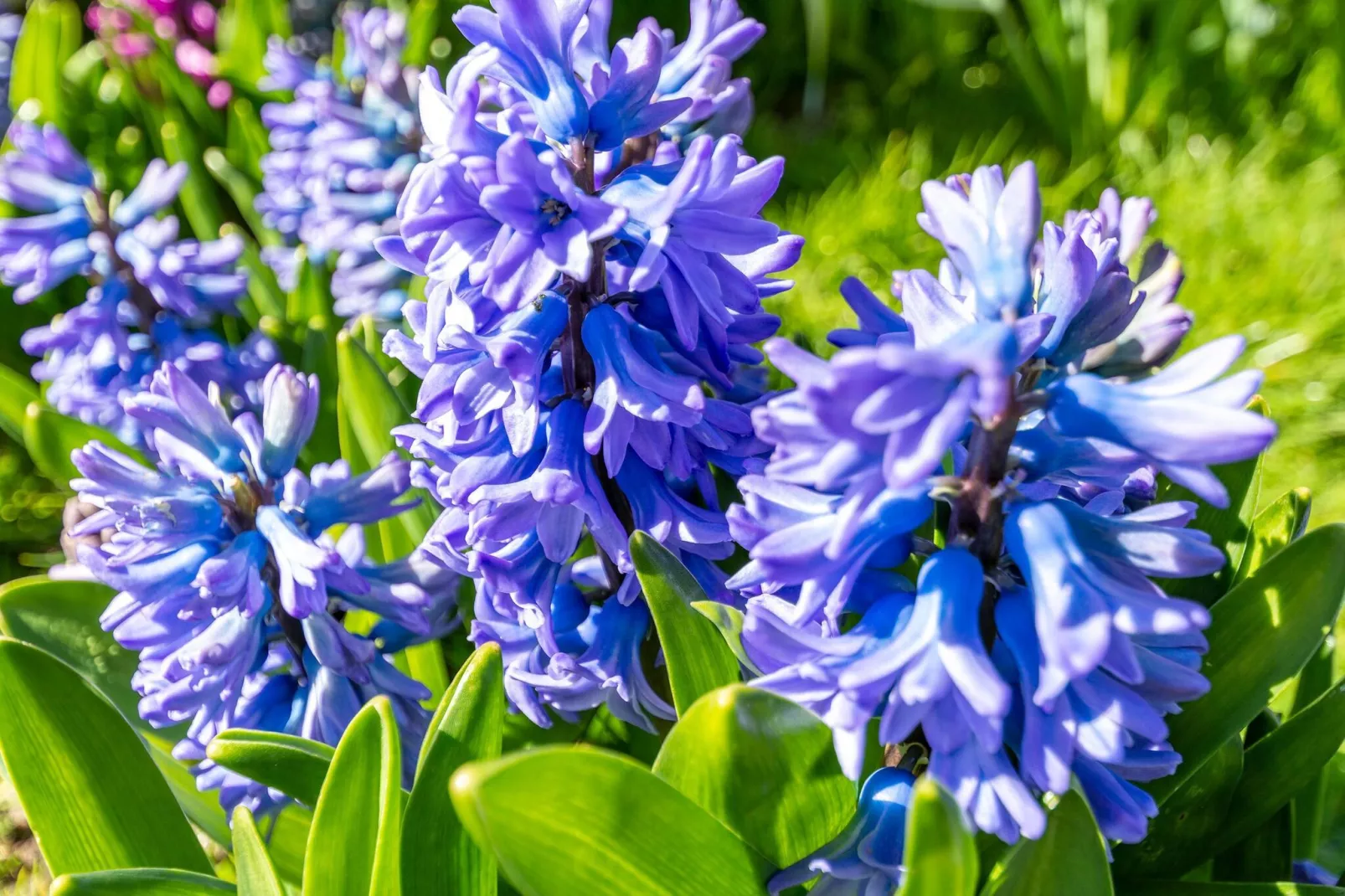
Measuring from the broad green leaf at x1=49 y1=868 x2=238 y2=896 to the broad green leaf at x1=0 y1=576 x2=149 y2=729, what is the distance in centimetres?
47

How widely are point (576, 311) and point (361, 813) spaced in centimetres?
54

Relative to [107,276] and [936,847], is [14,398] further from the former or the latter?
[936,847]

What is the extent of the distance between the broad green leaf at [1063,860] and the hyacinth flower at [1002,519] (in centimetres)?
2

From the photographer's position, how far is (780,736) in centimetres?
89

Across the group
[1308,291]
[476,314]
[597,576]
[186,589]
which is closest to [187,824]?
[186,589]

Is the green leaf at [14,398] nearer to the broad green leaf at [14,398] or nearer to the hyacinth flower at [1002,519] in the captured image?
the broad green leaf at [14,398]

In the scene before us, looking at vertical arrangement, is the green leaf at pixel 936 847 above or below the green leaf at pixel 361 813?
above

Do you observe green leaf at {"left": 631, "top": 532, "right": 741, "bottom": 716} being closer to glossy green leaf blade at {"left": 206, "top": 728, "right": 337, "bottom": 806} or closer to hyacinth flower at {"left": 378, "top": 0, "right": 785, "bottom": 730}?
hyacinth flower at {"left": 378, "top": 0, "right": 785, "bottom": 730}

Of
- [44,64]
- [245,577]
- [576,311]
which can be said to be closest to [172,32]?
[44,64]

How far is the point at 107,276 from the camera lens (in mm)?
1859

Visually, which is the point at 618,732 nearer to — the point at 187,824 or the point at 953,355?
the point at 187,824

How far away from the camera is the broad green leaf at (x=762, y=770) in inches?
34.1

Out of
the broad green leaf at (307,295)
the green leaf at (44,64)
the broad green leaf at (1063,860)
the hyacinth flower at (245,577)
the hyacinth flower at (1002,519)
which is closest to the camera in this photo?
the hyacinth flower at (1002,519)

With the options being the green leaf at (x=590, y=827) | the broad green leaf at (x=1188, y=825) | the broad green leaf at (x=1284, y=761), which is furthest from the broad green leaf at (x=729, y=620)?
the broad green leaf at (x=1284, y=761)
